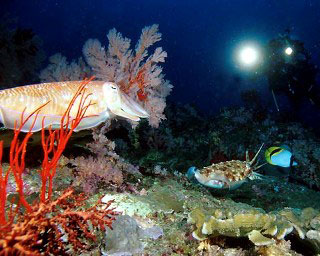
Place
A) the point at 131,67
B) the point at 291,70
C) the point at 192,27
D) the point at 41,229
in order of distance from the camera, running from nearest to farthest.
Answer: the point at 41,229 < the point at 131,67 < the point at 291,70 < the point at 192,27

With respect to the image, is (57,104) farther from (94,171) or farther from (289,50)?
(289,50)

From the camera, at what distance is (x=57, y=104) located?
3.22 m

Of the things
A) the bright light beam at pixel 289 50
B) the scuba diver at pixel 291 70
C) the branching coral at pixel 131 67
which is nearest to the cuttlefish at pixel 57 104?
the branching coral at pixel 131 67

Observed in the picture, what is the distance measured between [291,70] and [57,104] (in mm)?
14551

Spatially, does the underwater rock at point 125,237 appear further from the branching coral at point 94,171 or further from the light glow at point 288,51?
the light glow at point 288,51

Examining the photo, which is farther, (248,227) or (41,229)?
(248,227)

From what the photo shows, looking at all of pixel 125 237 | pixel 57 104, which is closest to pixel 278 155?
pixel 125 237

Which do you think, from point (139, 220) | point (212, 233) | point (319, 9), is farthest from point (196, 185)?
point (319, 9)

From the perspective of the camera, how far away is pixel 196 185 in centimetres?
559

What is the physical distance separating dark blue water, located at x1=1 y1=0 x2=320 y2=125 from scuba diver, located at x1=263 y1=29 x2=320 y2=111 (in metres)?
46.1

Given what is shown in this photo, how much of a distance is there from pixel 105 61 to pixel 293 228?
4.43 meters

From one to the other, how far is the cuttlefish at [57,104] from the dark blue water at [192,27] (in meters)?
59.8

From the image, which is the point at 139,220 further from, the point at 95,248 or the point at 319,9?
the point at 319,9

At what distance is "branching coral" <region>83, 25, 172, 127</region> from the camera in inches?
213
